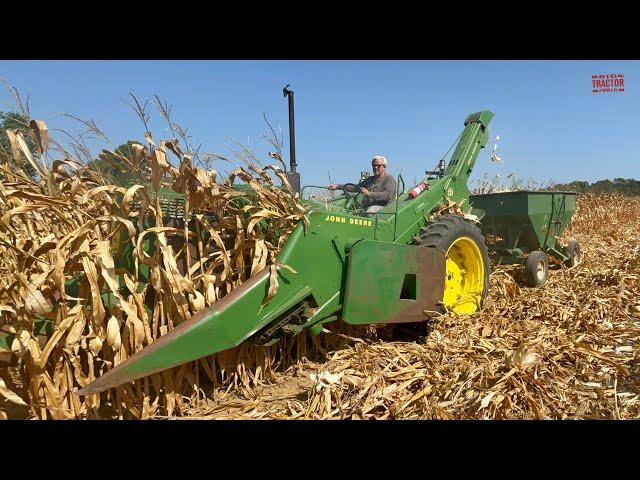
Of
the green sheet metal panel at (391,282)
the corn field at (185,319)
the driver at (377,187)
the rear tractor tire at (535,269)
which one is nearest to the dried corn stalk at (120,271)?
the corn field at (185,319)

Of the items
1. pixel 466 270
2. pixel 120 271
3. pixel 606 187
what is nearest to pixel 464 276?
pixel 466 270

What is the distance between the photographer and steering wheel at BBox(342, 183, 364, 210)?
4.78 metres

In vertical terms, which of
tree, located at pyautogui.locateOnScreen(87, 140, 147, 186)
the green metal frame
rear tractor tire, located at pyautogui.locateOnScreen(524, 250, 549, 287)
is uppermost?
tree, located at pyautogui.locateOnScreen(87, 140, 147, 186)

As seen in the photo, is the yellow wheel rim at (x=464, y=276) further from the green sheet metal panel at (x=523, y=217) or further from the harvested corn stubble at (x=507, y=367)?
the green sheet metal panel at (x=523, y=217)

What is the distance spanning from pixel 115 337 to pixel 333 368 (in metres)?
1.50

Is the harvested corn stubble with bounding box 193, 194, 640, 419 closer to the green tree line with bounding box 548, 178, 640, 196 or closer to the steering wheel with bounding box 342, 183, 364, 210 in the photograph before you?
the steering wheel with bounding box 342, 183, 364, 210

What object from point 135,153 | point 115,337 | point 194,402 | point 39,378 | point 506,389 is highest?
point 135,153

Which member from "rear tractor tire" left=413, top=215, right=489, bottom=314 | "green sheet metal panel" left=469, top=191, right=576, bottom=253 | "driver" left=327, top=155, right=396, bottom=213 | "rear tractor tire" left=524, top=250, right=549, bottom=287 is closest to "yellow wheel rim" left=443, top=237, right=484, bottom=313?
"rear tractor tire" left=413, top=215, right=489, bottom=314

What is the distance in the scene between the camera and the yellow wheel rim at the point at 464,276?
14.0 feet

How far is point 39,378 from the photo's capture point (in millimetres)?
2238

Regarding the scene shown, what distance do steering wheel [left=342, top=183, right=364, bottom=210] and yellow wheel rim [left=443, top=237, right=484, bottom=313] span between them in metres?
1.22

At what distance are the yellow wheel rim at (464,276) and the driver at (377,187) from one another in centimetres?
91
